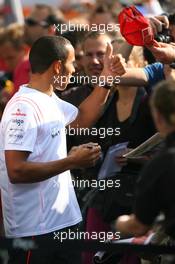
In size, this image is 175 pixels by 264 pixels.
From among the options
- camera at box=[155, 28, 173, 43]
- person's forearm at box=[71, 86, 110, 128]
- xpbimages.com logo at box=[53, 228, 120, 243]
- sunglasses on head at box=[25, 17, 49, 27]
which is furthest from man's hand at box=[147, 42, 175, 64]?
sunglasses on head at box=[25, 17, 49, 27]

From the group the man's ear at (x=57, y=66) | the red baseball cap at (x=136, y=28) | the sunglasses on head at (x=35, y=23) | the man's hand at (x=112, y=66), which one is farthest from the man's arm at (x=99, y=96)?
the sunglasses on head at (x=35, y=23)

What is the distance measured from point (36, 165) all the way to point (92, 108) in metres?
0.77

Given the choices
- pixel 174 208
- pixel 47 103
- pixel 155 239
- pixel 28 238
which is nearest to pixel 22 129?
pixel 47 103

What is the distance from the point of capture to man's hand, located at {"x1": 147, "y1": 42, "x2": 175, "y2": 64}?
6.04 meters

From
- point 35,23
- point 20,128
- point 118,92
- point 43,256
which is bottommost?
point 35,23

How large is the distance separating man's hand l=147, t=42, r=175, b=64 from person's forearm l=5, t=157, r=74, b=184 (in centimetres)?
91

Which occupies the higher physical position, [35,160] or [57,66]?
[57,66]

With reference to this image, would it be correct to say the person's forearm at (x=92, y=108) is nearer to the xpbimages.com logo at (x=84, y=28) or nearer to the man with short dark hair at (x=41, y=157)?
the man with short dark hair at (x=41, y=157)

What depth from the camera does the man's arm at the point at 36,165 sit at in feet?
19.0

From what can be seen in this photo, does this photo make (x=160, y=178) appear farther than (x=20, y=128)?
No

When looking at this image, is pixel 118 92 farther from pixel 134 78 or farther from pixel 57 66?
pixel 57 66

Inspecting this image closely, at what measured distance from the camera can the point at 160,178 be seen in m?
4.42

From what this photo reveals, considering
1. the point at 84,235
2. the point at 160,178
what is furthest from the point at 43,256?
the point at 160,178

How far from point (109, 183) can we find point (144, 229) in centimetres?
212
